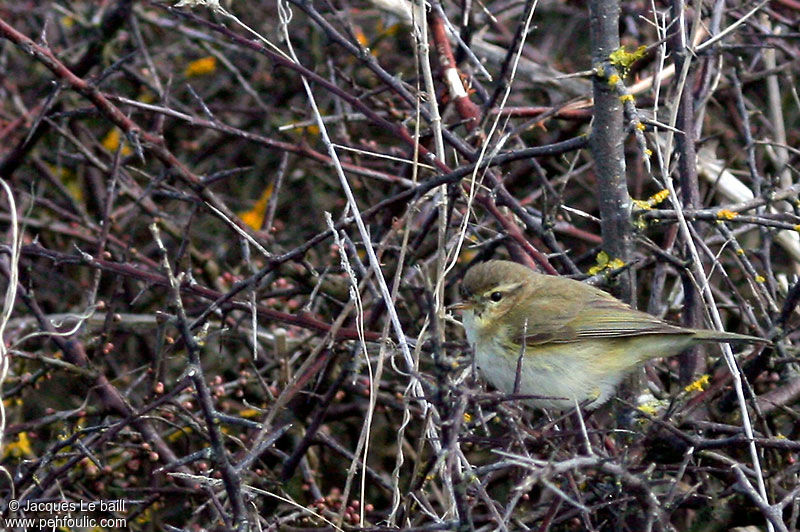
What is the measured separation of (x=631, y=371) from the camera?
366 cm

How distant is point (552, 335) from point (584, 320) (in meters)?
0.15

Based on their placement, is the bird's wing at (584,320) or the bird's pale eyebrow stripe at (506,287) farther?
the bird's pale eyebrow stripe at (506,287)

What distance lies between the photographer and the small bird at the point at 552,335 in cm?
360

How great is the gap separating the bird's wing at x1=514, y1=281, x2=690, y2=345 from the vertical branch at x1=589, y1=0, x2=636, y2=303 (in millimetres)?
237

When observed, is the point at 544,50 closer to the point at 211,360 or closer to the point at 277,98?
the point at 277,98

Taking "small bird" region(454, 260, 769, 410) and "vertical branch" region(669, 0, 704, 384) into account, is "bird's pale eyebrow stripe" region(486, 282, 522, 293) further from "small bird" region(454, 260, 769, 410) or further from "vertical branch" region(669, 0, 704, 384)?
"vertical branch" region(669, 0, 704, 384)

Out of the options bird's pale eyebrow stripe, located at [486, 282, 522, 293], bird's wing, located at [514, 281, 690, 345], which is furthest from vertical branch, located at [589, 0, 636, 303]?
bird's pale eyebrow stripe, located at [486, 282, 522, 293]

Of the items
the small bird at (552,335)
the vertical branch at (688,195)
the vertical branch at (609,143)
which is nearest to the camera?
the vertical branch at (609,143)

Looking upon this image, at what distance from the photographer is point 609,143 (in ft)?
10.9

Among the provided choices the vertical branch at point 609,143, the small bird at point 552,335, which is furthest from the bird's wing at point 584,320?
the vertical branch at point 609,143

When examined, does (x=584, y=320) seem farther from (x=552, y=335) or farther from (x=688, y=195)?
(x=688, y=195)

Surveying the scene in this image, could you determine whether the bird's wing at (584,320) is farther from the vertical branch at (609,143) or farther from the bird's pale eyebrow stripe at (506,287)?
the vertical branch at (609,143)

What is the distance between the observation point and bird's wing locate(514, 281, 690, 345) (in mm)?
3506

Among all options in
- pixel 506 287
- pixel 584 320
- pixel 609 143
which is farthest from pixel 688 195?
pixel 506 287
